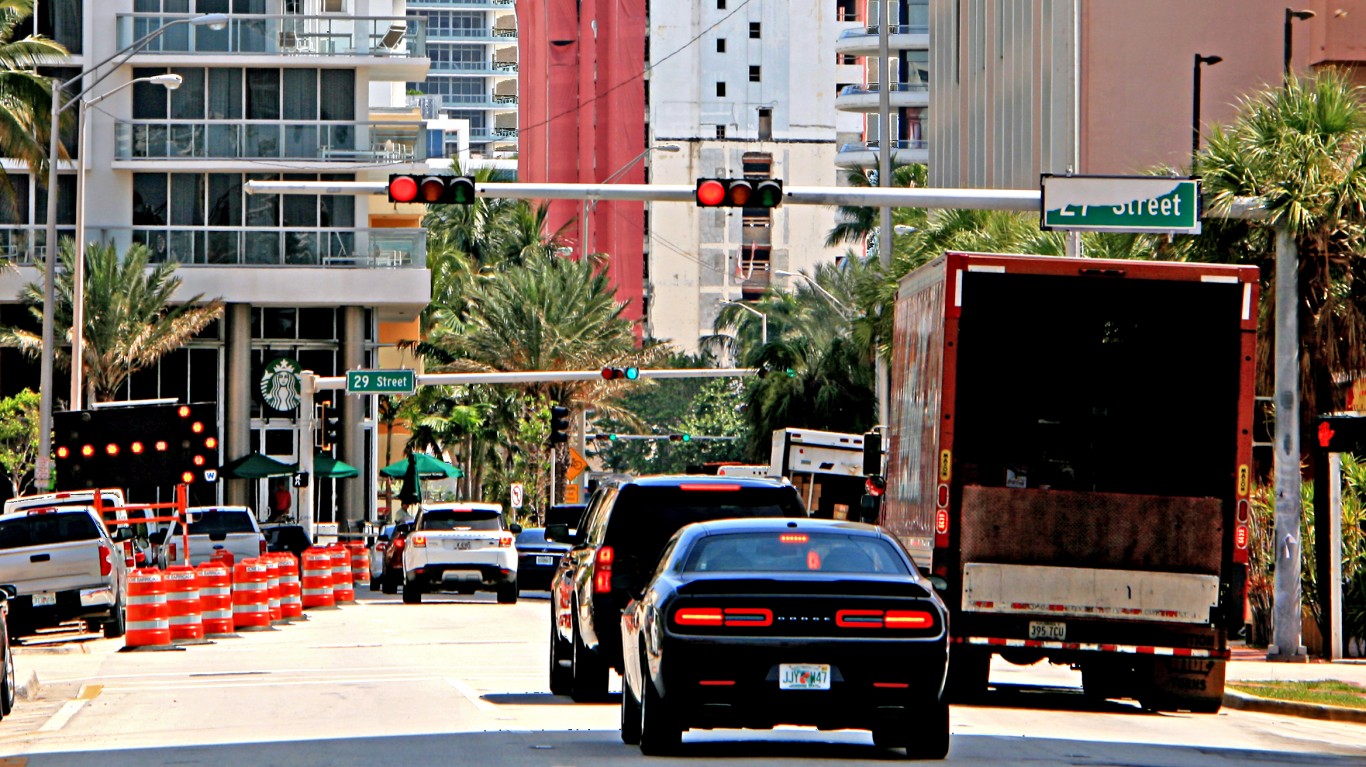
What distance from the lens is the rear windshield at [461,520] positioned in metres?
36.8

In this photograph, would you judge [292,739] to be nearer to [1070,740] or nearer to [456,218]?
[1070,740]

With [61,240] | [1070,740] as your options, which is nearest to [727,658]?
[1070,740]

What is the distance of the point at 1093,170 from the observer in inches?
1874

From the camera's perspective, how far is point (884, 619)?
12.4 meters

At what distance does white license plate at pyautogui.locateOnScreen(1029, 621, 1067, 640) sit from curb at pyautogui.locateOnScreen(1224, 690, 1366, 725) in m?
2.44

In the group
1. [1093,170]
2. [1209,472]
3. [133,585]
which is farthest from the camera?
[1093,170]

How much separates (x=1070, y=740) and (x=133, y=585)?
15.0 meters

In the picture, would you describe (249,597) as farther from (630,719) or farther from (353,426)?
(353,426)

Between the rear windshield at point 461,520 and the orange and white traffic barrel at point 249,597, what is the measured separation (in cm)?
632

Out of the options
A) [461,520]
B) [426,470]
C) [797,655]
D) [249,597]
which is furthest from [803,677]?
[426,470]

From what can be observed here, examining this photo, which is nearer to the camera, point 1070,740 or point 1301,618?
point 1070,740

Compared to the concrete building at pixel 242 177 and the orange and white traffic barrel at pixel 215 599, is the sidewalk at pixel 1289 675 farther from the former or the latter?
the concrete building at pixel 242 177

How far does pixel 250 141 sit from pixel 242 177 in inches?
40.9

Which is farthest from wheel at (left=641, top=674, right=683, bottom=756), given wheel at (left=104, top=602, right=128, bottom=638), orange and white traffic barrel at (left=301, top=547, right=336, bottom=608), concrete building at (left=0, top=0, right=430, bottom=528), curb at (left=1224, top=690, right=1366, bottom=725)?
concrete building at (left=0, top=0, right=430, bottom=528)
